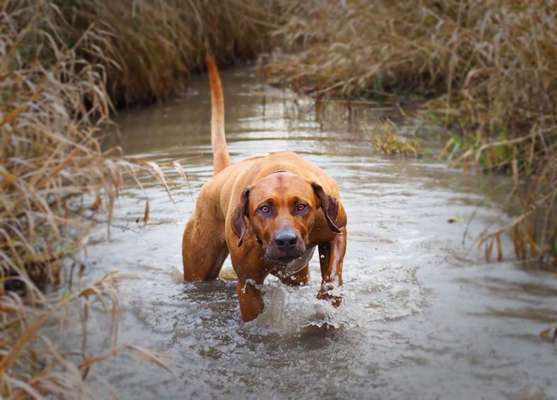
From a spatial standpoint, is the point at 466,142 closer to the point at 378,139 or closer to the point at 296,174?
the point at 378,139

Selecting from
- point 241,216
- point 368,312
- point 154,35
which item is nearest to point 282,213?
point 241,216

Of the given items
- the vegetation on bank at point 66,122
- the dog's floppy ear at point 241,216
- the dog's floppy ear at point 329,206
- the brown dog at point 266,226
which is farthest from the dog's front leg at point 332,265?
the vegetation on bank at point 66,122

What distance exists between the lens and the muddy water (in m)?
4.19

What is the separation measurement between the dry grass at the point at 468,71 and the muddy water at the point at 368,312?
1.14 ft

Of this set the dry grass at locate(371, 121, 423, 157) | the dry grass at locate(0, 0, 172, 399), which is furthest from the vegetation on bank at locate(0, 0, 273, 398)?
the dry grass at locate(371, 121, 423, 157)

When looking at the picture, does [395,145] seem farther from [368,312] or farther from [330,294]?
[330,294]

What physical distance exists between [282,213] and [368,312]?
1.25m

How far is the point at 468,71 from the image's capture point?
9.34 metres

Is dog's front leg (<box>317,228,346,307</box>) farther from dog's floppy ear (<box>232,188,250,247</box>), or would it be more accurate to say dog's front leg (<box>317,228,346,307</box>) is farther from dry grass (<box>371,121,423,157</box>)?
dry grass (<box>371,121,423,157</box>)

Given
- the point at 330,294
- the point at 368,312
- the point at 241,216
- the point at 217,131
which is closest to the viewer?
the point at 241,216

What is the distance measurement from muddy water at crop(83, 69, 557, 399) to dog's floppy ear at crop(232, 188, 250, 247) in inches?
26.5

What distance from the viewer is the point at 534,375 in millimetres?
4125

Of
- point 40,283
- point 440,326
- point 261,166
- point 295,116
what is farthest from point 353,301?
point 295,116

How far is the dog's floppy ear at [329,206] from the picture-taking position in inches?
172
